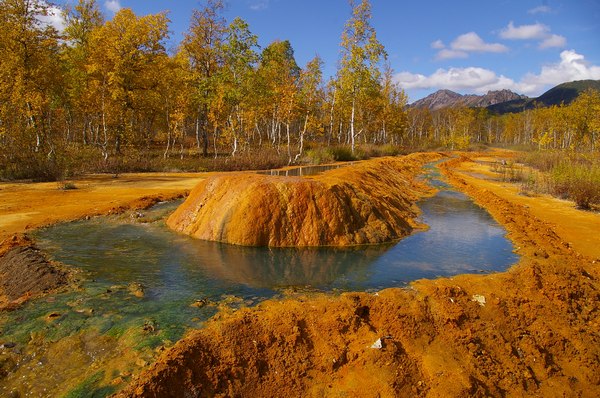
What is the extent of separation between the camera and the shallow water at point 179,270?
13.5ft

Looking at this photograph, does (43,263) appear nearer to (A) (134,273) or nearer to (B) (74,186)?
(A) (134,273)

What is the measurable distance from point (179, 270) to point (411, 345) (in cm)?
368

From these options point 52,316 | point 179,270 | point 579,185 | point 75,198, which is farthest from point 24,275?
point 579,185

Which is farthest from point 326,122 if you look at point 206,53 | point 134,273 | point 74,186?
point 134,273

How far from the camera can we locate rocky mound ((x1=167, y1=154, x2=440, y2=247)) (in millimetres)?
7773

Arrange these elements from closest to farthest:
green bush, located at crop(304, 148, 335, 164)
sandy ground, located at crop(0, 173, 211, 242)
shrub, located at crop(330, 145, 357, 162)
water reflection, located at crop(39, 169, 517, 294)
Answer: water reflection, located at crop(39, 169, 517, 294) < sandy ground, located at crop(0, 173, 211, 242) < green bush, located at crop(304, 148, 335, 164) < shrub, located at crop(330, 145, 357, 162)

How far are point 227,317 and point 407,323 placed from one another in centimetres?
200

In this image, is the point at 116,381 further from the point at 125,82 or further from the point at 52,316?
the point at 125,82

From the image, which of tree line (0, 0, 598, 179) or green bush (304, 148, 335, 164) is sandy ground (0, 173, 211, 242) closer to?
tree line (0, 0, 598, 179)

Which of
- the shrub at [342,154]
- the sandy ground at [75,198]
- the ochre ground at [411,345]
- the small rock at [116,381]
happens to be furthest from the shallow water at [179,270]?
the shrub at [342,154]

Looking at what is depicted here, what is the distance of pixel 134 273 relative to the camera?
5785 millimetres

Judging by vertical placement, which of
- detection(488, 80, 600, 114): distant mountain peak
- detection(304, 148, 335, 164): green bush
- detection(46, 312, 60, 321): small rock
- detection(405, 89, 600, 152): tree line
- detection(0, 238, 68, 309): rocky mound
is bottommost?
detection(46, 312, 60, 321): small rock

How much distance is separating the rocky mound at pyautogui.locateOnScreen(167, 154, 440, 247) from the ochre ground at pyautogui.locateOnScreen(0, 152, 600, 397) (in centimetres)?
268

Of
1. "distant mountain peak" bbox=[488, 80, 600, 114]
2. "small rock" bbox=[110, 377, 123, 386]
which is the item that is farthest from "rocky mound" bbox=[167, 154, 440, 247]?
"distant mountain peak" bbox=[488, 80, 600, 114]
